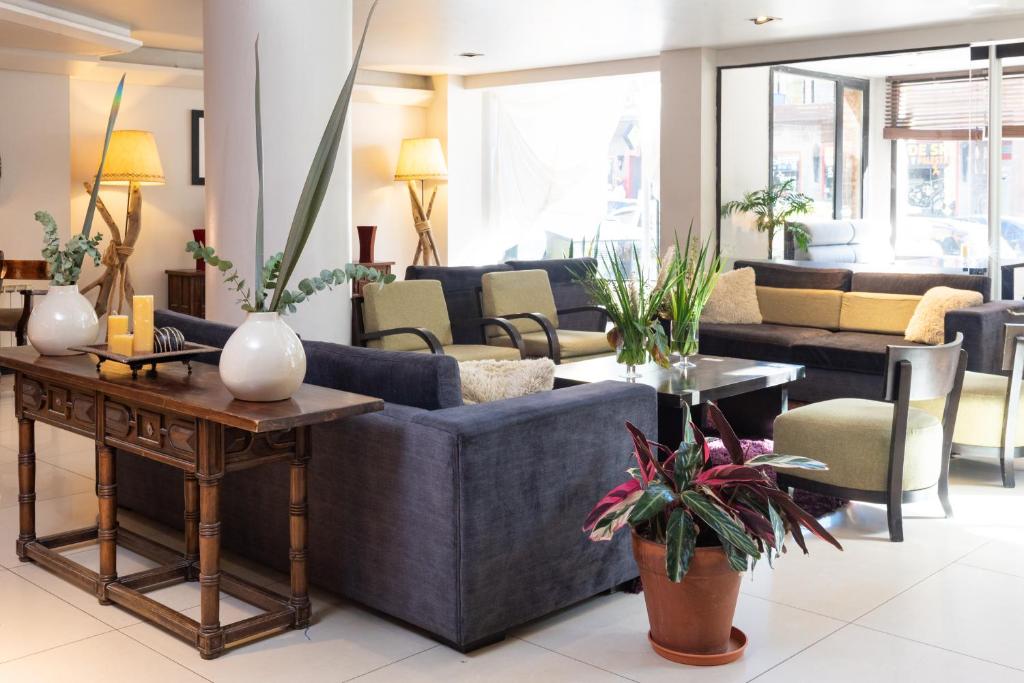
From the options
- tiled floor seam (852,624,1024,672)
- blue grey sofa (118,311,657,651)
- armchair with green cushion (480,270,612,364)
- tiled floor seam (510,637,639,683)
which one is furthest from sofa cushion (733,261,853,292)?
tiled floor seam (510,637,639,683)

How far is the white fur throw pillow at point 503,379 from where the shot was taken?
11.0ft

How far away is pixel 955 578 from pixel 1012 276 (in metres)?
→ 5.06

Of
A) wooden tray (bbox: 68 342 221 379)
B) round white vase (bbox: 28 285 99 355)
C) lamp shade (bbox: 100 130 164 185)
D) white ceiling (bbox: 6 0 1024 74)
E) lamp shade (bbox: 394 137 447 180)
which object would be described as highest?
white ceiling (bbox: 6 0 1024 74)

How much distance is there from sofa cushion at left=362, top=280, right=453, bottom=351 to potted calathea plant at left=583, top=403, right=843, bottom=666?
3184 millimetres

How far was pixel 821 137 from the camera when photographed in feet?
35.0

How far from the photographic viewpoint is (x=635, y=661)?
9.50 feet

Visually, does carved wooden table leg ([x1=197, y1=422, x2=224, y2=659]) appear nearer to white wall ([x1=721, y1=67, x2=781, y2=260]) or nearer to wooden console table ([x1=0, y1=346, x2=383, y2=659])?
wooden console table ([x1=0, y1=346, x2=383, y2=659])

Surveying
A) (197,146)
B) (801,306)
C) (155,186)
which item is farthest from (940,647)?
(197,146)

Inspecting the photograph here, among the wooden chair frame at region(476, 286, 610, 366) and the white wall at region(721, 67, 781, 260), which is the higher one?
the white wall at region(721, 67, 781, 260)

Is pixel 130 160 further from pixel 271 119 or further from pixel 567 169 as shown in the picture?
pixel 567 169

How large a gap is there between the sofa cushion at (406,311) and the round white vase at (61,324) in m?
2.35

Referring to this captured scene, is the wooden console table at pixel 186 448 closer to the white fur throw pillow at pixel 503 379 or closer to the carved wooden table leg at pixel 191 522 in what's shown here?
Answer: the carved wooden table leg at pixel 191 522

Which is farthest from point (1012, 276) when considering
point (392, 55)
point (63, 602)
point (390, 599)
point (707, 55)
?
point (63, 602)

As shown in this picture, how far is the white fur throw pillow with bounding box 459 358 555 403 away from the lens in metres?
3.37
